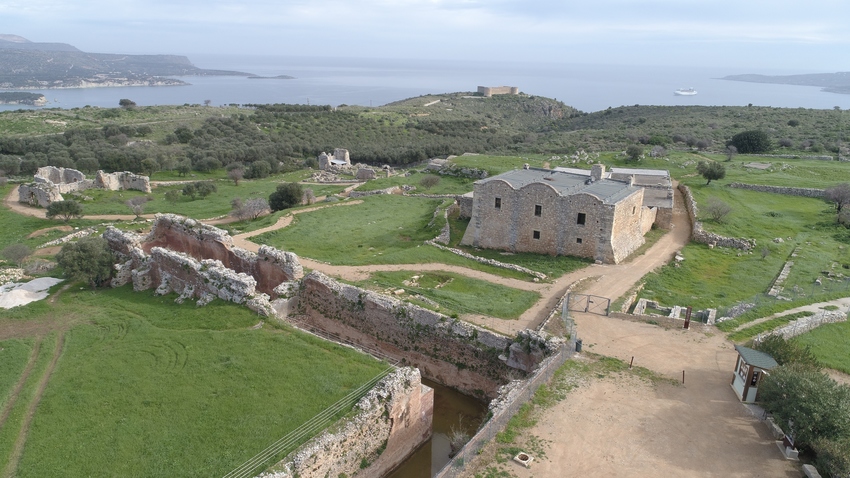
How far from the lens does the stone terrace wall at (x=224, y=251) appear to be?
22344mm

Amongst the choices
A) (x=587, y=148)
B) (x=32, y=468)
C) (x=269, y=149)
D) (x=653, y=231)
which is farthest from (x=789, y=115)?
(x=32, y=468)

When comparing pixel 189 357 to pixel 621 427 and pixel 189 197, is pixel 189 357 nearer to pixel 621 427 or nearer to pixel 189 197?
pixel 621 427

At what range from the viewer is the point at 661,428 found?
44.2ft

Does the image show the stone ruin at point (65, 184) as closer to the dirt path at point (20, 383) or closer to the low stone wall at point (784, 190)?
the dirt path at point (20, 383)

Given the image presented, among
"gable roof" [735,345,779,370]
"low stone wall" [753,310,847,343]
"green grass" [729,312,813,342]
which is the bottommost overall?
"green grass" [729,312,813,342]

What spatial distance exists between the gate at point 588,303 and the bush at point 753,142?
1752 inches

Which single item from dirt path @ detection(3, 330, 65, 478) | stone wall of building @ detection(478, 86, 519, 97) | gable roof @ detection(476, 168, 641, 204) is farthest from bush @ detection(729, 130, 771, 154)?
stone wall of building @ detection(478, 86, 519, 97)

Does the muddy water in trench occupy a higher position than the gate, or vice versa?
the gate

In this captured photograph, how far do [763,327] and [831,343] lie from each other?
6.40ft

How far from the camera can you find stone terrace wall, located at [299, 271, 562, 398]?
1683 cm

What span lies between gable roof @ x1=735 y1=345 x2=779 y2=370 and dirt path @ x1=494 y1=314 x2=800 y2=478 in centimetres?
128

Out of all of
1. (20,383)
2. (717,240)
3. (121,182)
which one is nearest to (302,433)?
(20,383)

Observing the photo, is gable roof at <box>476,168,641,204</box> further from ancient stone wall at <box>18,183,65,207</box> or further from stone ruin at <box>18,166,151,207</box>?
stone ruin at <box>18,166,151,207</box>

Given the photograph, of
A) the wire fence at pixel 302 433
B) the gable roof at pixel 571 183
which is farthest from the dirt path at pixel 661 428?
the gable roof at pixel 571 183
